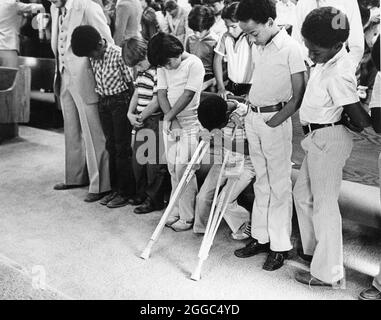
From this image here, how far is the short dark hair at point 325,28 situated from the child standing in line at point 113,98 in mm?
1525

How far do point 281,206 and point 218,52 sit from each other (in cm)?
153

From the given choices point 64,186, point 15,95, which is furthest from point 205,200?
point 15,95

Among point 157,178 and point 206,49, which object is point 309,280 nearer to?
point 157,178

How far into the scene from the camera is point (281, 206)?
2535mm

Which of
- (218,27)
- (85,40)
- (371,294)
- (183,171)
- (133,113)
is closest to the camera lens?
(371,294)

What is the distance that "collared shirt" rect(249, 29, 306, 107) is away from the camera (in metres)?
2.31

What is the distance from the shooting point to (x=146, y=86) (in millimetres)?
3223

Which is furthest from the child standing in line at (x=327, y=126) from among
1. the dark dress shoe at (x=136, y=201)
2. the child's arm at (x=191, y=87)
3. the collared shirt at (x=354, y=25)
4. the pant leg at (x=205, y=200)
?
the dark dress shoe at (x=136, y=201)

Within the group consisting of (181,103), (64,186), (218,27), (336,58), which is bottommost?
(64,186)

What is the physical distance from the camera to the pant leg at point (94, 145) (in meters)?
3.53

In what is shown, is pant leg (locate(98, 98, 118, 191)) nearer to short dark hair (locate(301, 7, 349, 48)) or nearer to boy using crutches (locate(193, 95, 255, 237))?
boy using crutches (locate(193, 95, 255, 237))

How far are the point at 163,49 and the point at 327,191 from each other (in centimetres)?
123

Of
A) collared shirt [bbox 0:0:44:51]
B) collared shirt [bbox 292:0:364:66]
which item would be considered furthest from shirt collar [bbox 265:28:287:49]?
collared shirt [bbox 0:0:44:51]

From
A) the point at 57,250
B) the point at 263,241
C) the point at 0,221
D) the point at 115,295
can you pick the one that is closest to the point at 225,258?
the point at 263,241
